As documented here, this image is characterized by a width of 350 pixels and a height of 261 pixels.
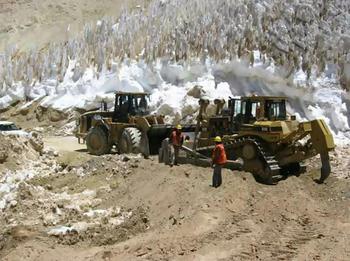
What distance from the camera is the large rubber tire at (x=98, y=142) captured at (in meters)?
17.8

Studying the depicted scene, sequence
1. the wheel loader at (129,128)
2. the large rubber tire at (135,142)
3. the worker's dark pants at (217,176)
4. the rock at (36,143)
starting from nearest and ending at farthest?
the worker's dark pants at (217,176)
the rock at (36,143)
the large rubber tire at (135,142)
the wheel loader at (129,128)

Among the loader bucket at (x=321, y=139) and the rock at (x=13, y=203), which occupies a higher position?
the loader bucket at (x=321, y=139)

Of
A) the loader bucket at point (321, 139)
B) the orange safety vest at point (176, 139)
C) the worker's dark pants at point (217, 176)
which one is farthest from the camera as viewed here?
the orange safety vest at point (176, 139)

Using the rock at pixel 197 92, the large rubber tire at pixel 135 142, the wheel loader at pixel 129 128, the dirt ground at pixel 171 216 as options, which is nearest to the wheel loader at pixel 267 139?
the dirt ground at pixel 171 216

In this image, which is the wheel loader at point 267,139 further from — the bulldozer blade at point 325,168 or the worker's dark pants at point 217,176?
the worker's dark pants at point 217,176

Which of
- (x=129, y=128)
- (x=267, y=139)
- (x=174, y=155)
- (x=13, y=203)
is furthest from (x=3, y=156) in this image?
(x=267, y=139)

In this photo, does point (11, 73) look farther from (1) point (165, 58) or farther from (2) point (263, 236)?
(2) point (263, 236)

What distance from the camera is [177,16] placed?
31.6 meters

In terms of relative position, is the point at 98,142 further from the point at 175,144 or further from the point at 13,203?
the point at 13,203

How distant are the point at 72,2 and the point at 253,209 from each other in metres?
37.9

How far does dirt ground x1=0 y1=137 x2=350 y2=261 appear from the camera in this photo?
328 inches

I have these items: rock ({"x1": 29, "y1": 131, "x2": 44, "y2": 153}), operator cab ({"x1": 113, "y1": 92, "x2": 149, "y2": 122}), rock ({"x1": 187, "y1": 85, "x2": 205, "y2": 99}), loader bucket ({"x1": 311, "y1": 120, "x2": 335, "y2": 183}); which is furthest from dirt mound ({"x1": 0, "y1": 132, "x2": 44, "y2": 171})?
rock ({"x1": 187, "y1": 85, "x2": 205, "y2": 99})

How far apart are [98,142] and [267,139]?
7.01m

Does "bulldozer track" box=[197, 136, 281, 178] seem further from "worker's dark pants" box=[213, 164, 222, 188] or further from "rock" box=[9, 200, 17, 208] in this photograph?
"rock" box=[9, 200, 17, 208]
